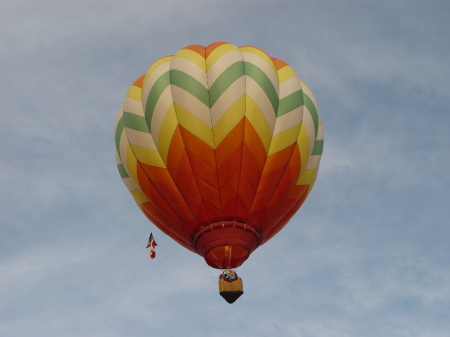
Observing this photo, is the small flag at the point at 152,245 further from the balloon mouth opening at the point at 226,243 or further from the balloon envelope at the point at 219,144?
the balloon mouth opening at the point at 226,243

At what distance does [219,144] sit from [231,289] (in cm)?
373

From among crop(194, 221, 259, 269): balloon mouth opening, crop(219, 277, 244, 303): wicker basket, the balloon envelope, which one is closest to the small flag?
the balloon envelope

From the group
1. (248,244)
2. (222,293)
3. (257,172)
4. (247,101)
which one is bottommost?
(222,293)

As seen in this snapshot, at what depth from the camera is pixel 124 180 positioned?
23.2m

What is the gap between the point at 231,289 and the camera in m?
20.4

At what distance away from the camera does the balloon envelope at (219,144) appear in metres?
20.5

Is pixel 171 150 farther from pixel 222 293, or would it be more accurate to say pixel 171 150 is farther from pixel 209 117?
pixel 222 293

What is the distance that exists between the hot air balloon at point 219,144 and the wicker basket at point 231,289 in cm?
62

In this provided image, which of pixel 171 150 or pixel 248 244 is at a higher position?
pixel 171 150

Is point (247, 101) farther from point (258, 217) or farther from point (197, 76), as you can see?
point (258, 217)

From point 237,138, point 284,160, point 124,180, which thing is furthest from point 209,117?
point 124,180

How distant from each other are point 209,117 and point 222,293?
14.9ft

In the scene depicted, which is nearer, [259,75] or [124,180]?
[259,75]

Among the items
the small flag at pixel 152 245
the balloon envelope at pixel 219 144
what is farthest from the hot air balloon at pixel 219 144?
the small flag at pixel 152 245
